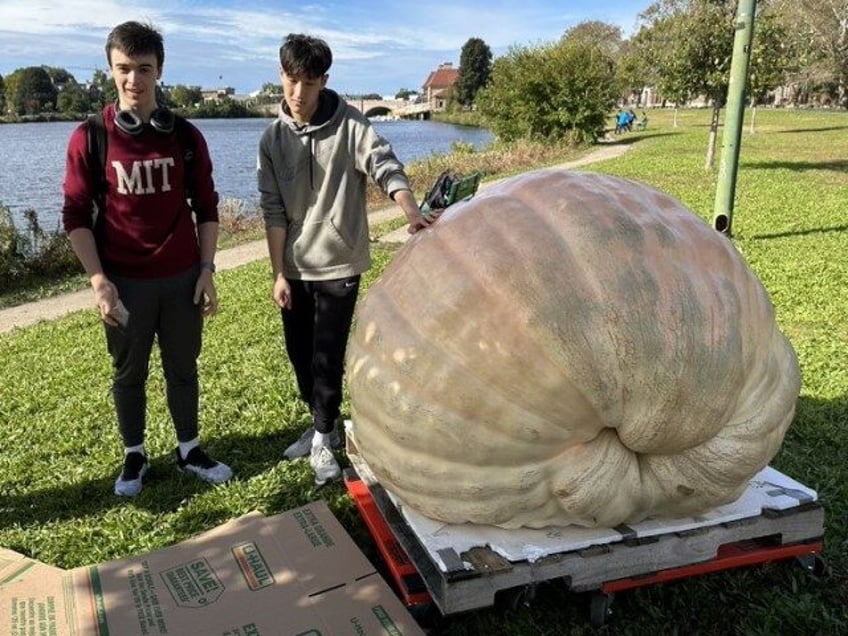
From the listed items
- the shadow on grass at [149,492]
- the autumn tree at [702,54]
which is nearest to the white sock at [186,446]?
the shadow on grass at [149,492]

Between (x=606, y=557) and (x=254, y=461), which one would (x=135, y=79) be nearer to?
(x=254, y=461)

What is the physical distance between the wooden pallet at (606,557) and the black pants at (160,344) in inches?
52.3

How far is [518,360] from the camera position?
88.8 inches

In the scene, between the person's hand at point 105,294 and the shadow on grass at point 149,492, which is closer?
the person's hand at point 105,294

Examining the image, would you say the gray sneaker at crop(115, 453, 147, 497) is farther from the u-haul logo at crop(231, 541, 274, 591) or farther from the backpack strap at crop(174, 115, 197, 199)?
the backpack strap at crop(174, 115, 197, 199)

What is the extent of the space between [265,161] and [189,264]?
60 centimetres

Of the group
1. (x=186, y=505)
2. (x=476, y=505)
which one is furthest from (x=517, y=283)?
(x=186, y=505)

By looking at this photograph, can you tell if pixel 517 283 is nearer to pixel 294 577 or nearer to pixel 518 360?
pixel 518 360

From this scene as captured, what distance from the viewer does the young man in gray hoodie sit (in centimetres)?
337

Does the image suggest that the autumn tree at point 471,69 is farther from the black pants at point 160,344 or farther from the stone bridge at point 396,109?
the black pants at point 160,344

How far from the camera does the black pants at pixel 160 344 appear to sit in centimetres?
336

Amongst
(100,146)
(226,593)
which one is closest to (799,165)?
(100,146)

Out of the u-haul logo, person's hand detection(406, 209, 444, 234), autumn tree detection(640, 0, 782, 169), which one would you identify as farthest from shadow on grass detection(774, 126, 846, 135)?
the u-haul logo

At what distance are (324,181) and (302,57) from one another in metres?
0.56
